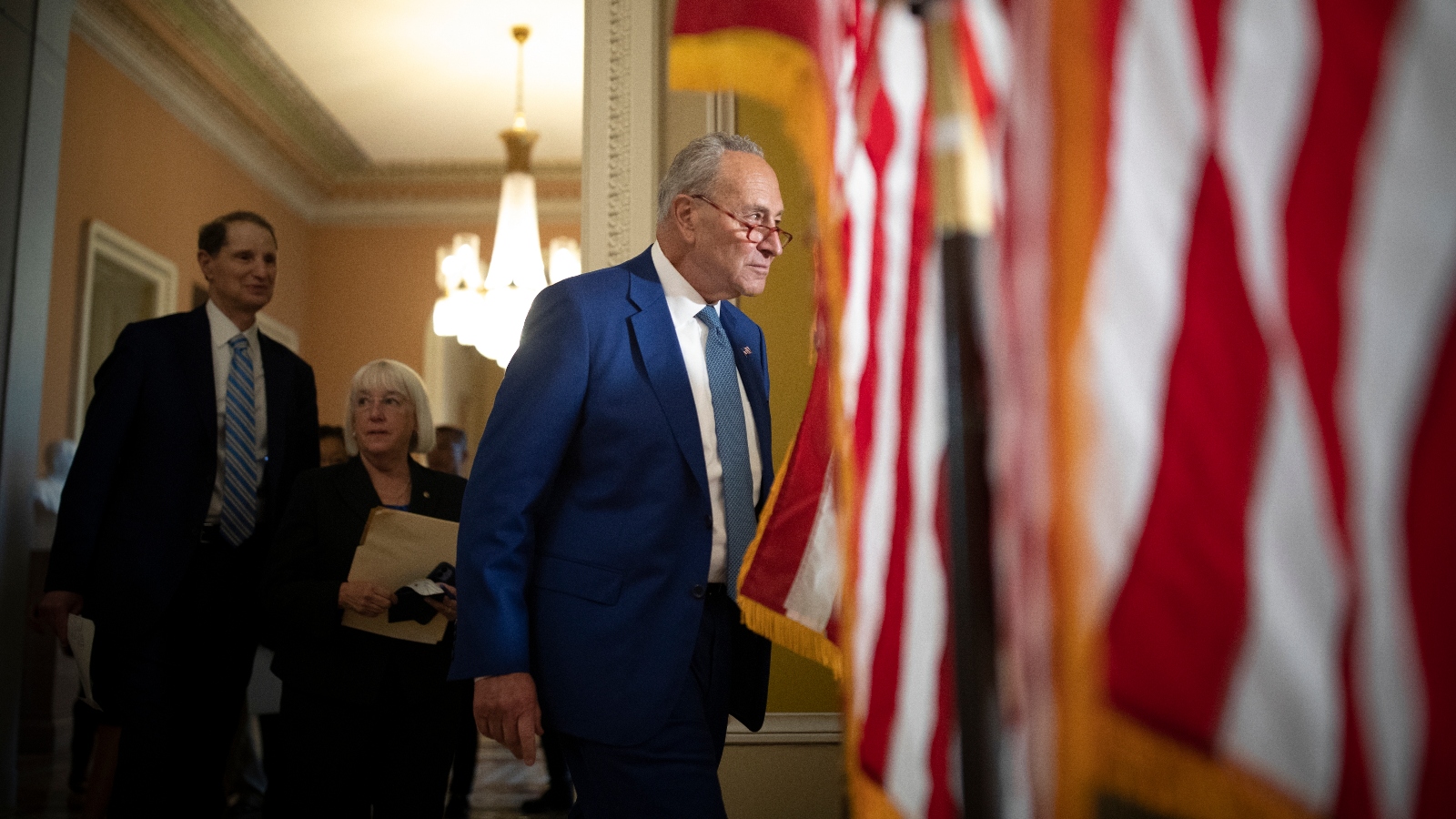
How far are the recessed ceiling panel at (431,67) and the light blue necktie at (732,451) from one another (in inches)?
186

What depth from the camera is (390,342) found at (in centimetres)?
856

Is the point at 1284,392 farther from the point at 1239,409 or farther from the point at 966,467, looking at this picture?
the point at 966,467

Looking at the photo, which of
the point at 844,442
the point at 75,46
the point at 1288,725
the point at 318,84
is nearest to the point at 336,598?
the point at 844,442

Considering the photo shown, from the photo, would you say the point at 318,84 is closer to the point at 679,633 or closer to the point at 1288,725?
the point at 679,633

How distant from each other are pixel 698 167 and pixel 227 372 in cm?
146

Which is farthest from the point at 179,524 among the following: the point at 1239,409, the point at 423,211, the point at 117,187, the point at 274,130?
the point at 423,211

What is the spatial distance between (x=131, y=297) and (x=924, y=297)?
647 centimetres

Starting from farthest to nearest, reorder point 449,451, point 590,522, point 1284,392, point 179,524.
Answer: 1. point 449,451
2. point 179,524
3. point 590,522
4. point 1284,392

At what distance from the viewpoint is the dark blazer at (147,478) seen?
7.76ft

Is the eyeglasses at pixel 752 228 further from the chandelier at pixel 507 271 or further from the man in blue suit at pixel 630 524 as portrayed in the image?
the chandelier at pixel 507 271

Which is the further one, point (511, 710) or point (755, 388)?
point (755, 388)

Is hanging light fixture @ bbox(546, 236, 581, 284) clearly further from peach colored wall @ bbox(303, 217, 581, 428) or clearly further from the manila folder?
the manila folder

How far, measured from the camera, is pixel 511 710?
1441mm

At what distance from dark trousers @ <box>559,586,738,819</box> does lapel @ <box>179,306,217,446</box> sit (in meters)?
1.42
